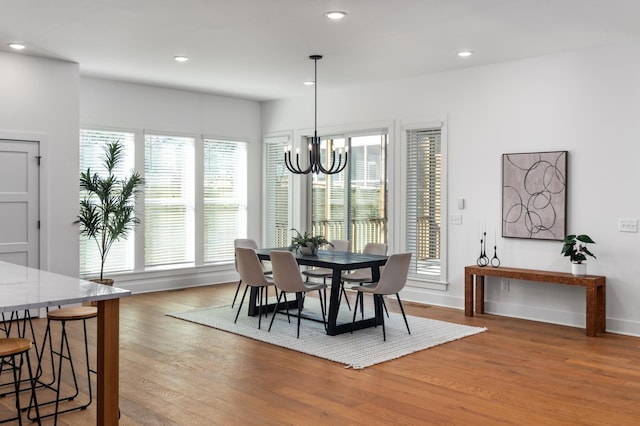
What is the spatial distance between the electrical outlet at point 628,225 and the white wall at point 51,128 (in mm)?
5739

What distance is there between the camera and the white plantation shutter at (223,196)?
349 inches

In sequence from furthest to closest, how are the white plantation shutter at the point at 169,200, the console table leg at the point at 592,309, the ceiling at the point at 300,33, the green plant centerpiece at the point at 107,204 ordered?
1. the white plantation shutter at the point at 169,200
2. the green plant centerpiece at the point at 107,204
3. the console table leg at the point at 592,309
4. the ceiling at the point at 300,33

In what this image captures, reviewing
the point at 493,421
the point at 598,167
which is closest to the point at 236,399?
the point at 493,421

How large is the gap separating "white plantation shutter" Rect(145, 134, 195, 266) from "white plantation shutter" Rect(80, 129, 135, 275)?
251mm

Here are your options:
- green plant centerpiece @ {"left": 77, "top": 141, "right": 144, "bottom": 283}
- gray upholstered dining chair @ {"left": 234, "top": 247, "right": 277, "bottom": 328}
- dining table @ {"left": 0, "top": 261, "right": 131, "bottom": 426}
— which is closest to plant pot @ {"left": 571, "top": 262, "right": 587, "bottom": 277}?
gray upholstered dining chair @ {"left": 234, "top": 247, "right": 277, "bottom": 328}

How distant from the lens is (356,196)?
8.30 metres

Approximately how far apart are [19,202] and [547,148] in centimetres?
560

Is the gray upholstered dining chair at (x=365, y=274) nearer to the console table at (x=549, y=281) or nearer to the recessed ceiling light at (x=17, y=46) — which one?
the console table at (x=549, y=281)

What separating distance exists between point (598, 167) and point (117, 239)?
557 centimetres

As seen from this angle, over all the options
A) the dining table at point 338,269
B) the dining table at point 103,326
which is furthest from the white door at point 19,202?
the dining table at point 103,326

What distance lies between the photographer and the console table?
560cm

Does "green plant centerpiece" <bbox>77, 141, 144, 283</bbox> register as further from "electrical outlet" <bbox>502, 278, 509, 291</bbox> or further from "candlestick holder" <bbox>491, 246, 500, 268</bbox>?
"electrical outlet" <bbox>502, 278, 509, 291</bbox>

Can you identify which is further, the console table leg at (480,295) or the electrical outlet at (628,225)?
the console table leg at (480,295)

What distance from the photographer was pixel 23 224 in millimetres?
6363
